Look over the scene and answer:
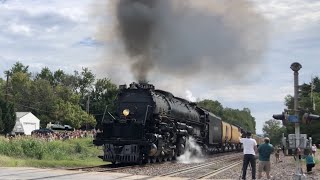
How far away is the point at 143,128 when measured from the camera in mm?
23641

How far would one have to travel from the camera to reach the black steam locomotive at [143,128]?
23.5 metres

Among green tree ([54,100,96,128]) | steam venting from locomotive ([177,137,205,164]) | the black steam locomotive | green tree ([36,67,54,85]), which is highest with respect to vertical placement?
green tree ([36,67,54,85])

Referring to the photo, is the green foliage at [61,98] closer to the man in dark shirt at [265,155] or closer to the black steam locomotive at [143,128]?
the black steam locomotive at [143,128]

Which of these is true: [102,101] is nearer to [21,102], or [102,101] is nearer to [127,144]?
[21,102]

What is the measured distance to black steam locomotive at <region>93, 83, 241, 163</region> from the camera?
77.2 ft

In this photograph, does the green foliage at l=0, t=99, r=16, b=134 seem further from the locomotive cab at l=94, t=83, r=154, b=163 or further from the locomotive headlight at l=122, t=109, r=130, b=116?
the locomotive headlight at l=122, t=109, r=130, b=116

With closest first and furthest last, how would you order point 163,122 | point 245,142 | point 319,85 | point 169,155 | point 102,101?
point 245,142 → point 163,122 → point 169,155 → point 102,101 → point 319,85

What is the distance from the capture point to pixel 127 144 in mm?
23438

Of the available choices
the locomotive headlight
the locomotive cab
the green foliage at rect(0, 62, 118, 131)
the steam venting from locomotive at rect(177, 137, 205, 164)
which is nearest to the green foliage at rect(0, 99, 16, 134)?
the green foliage at rect(0, 62, 118, 131)

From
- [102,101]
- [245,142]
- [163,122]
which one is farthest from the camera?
[102,101]

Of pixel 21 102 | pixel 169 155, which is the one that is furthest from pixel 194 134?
pixel 21 102

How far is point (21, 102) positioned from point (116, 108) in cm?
8131

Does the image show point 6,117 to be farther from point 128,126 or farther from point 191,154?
point 128,126

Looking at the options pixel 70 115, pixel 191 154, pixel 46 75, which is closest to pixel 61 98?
pixel 70 115
